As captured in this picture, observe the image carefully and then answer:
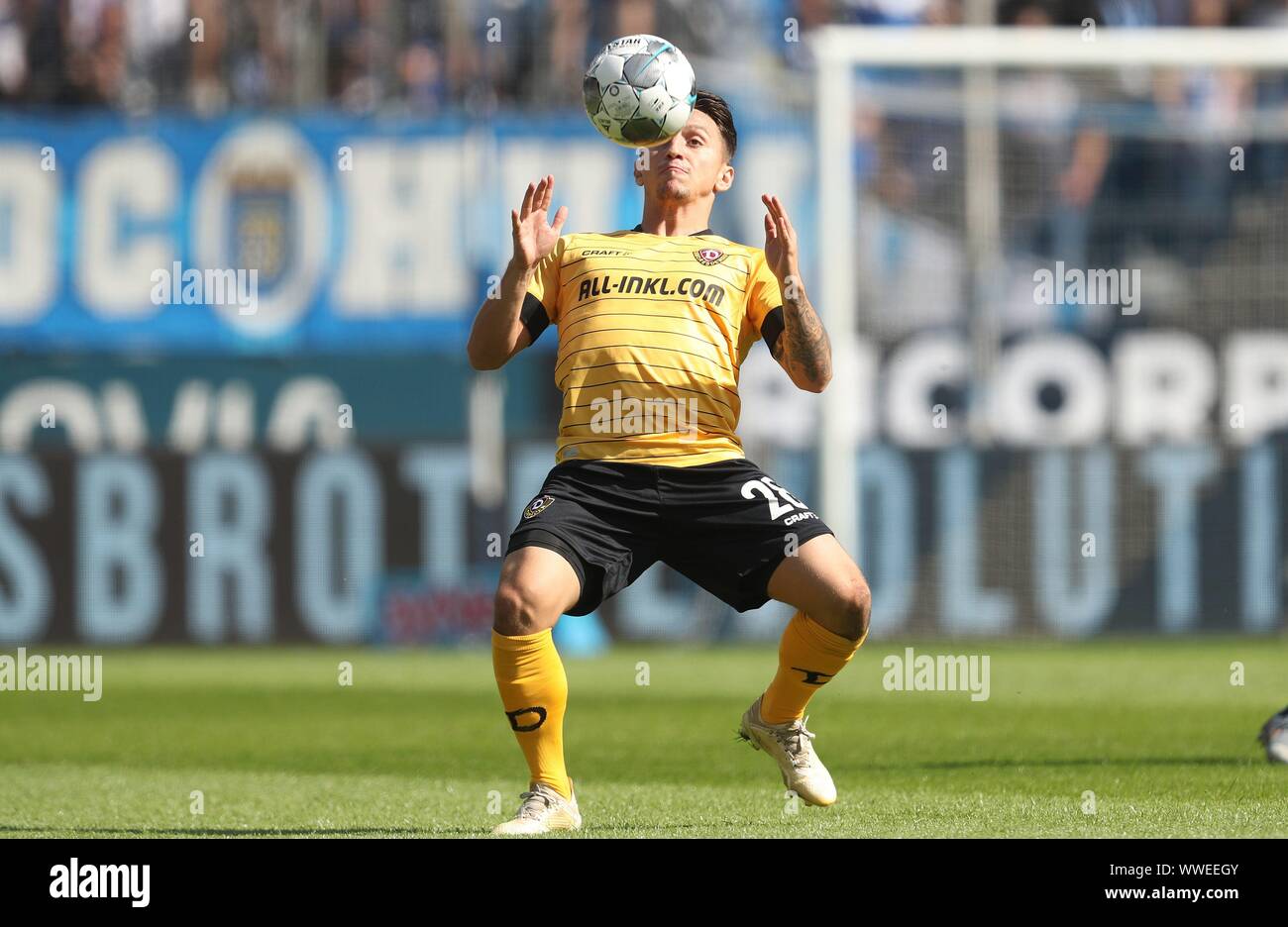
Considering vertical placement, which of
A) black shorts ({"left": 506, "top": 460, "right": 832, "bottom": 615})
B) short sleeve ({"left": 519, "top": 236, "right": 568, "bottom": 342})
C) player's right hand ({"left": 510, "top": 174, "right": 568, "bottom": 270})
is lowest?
black shorts ({"left": 506, "top": 460, "right": 832, "bottom": 615})

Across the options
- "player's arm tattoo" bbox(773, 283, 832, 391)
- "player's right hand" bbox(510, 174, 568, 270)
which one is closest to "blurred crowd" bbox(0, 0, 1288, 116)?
"player's arm tattoo" bbox(773, 283, 832, 391)

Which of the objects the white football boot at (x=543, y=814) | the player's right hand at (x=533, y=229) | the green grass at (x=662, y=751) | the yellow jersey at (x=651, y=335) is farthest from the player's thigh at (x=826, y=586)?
the player's right hand at (x=533, y=229)

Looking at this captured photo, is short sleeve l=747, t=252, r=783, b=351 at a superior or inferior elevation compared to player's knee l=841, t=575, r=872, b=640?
superior

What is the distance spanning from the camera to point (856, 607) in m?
6.11

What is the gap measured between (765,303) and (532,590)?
124 centimetres

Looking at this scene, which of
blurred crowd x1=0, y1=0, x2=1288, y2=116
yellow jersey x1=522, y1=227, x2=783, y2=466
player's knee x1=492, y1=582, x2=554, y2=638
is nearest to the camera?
player's knee x1=492, y1=582, x2=554, y2=638

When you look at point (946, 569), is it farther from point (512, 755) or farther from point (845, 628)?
point (845, 628)

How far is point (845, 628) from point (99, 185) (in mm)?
11555

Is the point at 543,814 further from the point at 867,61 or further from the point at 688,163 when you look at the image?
the point at 867,61

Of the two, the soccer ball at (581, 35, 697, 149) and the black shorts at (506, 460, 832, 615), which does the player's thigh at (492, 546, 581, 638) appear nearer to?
the black shorts at (506, 460, 832, 615)

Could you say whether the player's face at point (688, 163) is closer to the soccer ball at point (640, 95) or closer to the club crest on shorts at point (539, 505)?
the soccer ball at point (640, 95)

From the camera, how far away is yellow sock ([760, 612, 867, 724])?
20.5ft

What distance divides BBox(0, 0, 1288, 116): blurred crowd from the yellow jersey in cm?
992

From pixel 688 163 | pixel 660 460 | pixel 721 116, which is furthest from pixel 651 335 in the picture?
pixel 721 116
